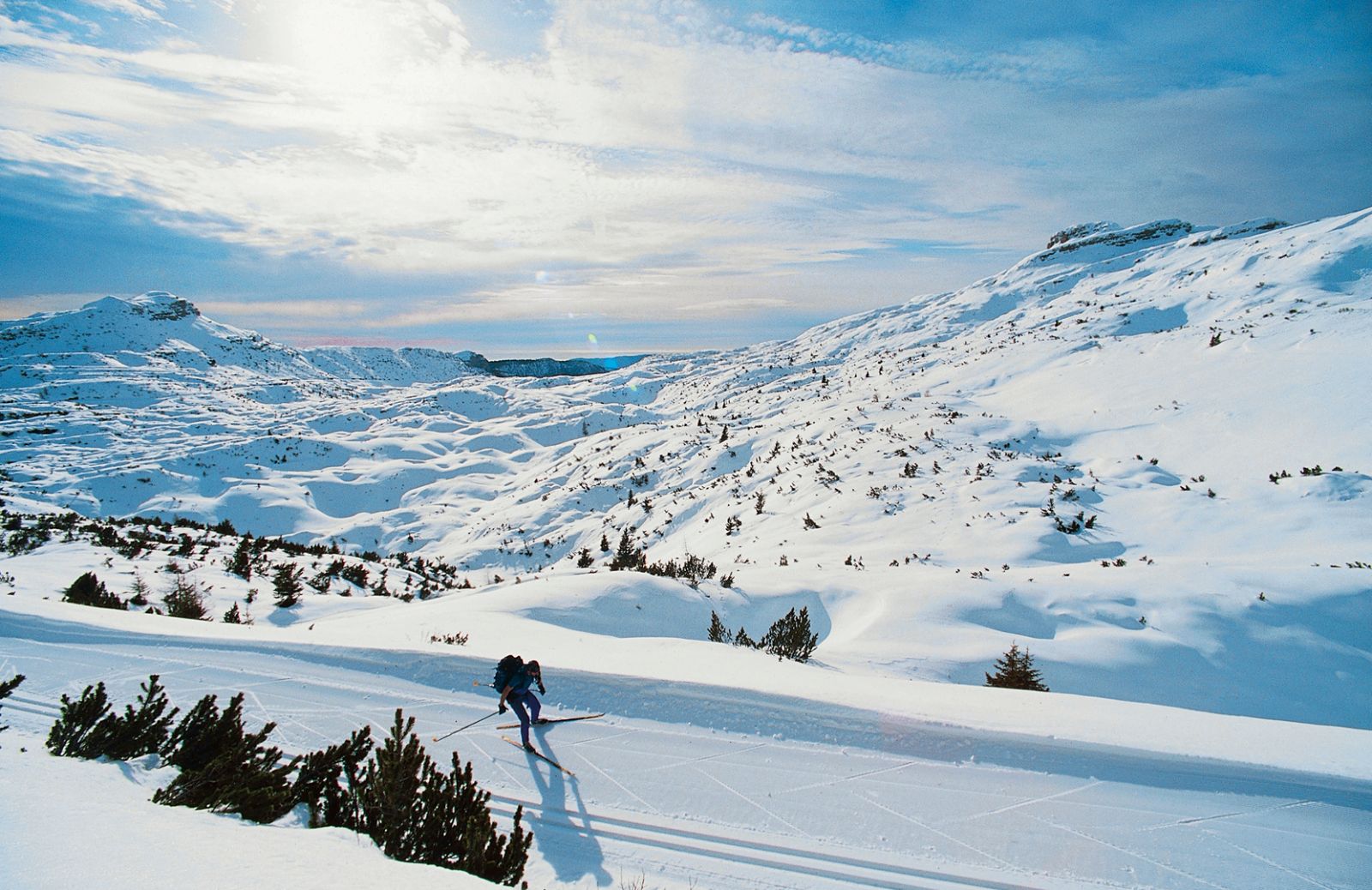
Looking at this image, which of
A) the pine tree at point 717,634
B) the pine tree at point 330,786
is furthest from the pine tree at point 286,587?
the pine tree at point 330,786

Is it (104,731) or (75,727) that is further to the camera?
(75,727)

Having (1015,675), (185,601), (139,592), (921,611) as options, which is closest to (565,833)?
(1015,675)

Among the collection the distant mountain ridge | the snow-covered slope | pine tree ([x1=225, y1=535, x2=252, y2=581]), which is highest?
the distant mountain ridge

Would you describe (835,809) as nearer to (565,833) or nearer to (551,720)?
(565,833)

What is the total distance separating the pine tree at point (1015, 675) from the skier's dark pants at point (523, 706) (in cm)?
601

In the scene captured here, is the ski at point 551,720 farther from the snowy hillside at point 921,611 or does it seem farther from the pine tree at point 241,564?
the pine tree at point 241,564

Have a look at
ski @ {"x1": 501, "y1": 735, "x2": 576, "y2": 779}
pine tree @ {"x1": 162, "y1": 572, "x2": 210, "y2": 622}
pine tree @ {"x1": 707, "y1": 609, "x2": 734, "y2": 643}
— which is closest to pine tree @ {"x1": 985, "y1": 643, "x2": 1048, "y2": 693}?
pine tree @ {"x1": 707, "y1": 609, "x2": 734, "y2": 643}

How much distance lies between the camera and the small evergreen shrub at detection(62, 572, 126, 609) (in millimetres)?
10305

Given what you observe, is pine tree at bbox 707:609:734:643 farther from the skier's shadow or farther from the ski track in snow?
the skier's shadow

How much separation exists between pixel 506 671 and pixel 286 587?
10770 mm

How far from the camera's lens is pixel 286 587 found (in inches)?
524

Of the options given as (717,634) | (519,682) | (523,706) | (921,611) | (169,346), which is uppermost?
(169,346)

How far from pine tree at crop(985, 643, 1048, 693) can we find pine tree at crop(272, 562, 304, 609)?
563 inches

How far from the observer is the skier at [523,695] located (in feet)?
18.4
